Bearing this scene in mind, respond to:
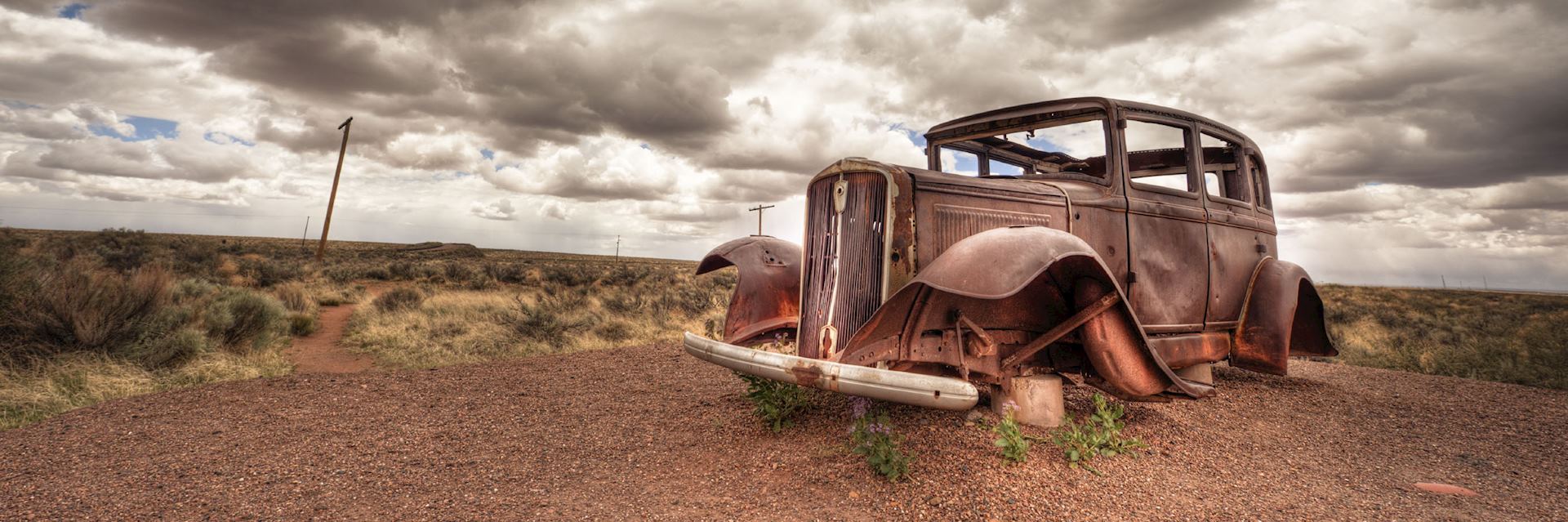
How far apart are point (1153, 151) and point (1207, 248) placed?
1.51 m

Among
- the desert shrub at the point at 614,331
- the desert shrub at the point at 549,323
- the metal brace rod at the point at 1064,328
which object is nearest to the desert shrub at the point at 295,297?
the desert shrub at the point at 549,323

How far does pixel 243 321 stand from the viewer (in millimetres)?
8273

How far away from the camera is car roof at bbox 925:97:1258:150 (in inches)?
160

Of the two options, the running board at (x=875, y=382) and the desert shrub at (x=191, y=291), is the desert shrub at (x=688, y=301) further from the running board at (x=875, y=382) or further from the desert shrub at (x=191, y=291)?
the running board at (x=875, y=382)

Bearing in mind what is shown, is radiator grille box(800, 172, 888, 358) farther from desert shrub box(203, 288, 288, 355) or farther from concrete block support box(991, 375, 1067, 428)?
desert shrub box(203, 288, 288, 355)

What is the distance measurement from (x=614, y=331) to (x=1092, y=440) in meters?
7.96

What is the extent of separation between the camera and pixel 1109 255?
12.9 ft

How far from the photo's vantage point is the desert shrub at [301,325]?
9473mm

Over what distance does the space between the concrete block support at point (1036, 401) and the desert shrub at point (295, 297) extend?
1194cm

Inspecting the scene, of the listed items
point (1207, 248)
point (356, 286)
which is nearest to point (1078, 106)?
point (1207, 248)

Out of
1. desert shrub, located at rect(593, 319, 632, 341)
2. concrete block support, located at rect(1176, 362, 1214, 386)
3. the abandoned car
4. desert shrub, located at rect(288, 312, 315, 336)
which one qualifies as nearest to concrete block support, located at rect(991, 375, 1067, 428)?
the abandoned car

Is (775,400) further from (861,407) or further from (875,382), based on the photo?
(875,382)

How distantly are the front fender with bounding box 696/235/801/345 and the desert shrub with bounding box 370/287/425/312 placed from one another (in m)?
9.56

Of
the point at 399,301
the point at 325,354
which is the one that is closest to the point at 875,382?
the point at 325,354
